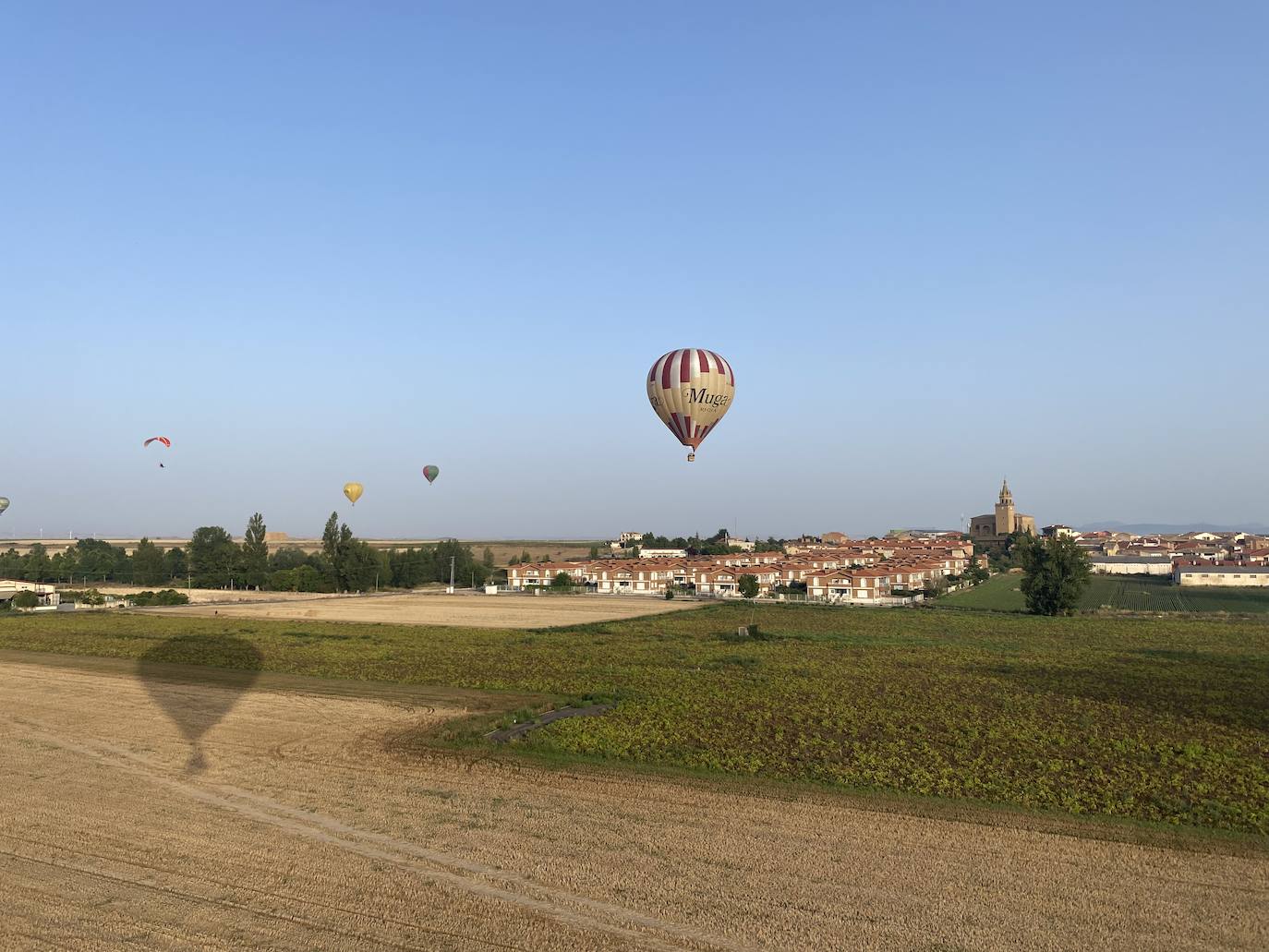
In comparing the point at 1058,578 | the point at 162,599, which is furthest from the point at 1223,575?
the point at 162,599

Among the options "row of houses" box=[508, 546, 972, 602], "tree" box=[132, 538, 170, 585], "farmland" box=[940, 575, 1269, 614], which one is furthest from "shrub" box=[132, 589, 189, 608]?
"farmland" box=[940, 575, 1269, 614]

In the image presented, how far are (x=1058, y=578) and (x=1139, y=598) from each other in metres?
31.5

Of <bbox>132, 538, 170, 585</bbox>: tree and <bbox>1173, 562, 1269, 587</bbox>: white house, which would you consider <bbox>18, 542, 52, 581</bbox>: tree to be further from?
<bbox>1173, 562, 1269, 587</bbox>: white house

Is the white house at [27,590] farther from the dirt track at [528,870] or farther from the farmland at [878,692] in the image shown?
the dirt track at [528,870]

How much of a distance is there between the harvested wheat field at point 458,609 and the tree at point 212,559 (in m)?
40.8

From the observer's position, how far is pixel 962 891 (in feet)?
40.0

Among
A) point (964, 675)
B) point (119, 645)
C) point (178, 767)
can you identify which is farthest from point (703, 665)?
point (119, 645)

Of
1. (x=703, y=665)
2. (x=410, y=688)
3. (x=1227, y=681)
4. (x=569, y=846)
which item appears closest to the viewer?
(x=569, y=846)

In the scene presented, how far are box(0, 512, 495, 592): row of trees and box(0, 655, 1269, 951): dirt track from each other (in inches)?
3777

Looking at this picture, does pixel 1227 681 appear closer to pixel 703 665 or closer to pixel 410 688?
pixel 703 665

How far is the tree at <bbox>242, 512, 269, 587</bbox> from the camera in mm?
124062

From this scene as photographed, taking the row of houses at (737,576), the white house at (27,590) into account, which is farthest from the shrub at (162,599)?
the row of houses at (737,576)

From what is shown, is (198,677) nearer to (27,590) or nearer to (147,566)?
(27,590)

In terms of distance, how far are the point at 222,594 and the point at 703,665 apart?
7866 cm
